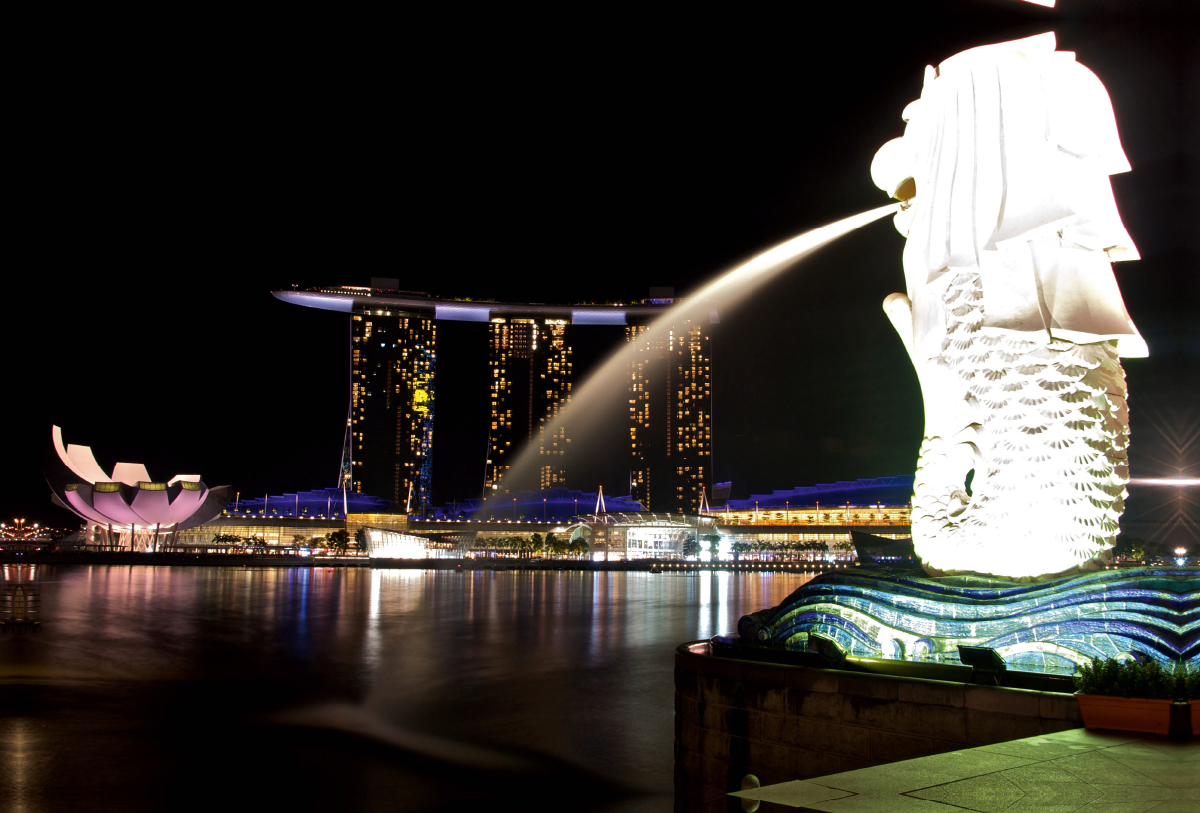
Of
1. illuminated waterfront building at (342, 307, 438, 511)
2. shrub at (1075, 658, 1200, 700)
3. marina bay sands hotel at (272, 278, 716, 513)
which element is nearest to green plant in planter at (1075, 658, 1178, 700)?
shrub at (1075, 658, 1200, 700)

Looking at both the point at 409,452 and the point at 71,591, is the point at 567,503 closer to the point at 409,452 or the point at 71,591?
the point at 409,452

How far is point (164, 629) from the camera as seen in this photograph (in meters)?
27.2

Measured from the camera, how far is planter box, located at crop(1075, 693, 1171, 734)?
636 cm

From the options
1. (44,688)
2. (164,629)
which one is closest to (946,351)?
(44,688)

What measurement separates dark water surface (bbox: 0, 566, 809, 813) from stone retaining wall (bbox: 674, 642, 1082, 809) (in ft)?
14.2

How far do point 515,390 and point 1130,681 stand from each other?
154 metres

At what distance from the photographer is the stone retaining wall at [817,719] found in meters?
7.15

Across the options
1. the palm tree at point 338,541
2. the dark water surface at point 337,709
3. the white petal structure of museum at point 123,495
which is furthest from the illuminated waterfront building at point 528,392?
the dark water surface at point 337,709

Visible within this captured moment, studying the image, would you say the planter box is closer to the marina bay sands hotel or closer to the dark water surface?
the dark water surface

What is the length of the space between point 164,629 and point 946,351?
79.5 feet

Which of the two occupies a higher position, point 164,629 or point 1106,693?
point 1106,693

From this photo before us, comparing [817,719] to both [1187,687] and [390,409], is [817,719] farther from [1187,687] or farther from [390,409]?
[390,409]

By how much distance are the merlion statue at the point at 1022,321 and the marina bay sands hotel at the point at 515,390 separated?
130 meters

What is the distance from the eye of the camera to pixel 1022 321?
1045cm
